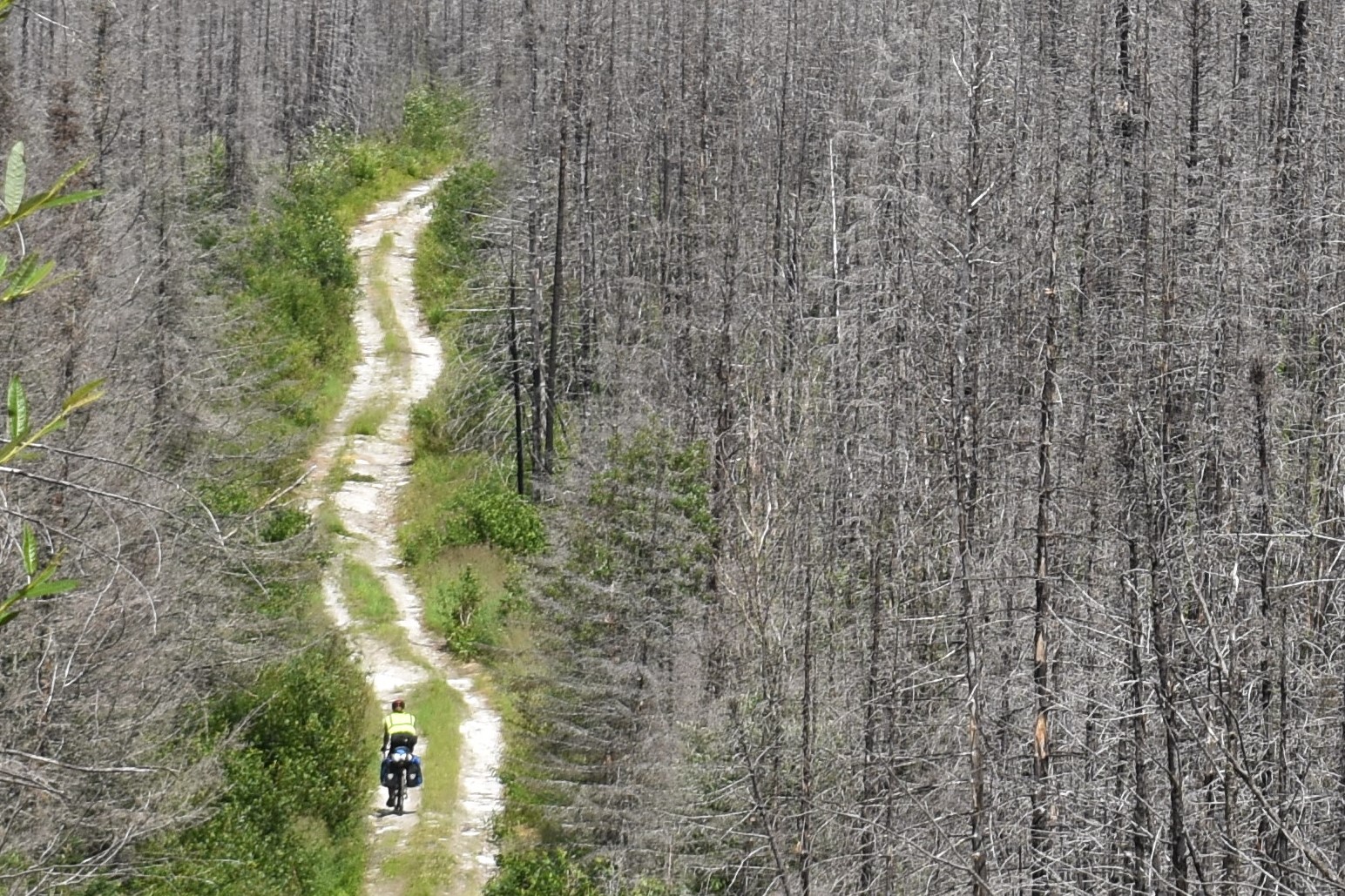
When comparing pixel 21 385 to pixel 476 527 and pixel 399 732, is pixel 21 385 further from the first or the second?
pixel 476 527

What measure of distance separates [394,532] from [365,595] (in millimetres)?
3059

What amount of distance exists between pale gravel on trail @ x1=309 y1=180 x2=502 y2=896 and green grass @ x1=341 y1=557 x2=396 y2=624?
149 mm

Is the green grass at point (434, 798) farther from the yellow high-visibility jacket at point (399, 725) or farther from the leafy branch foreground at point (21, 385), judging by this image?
the leafy branch foreground at point (21, 385)

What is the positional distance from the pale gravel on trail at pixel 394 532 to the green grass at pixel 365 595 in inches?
5.9

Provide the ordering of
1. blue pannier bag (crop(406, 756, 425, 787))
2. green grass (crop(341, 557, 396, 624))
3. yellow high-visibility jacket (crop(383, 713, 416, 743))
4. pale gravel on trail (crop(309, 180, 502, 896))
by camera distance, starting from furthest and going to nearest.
Answer: green grass (crop(341, 557, 396, 624)) → blue pannier bag (crop(406, 756, 425, 787)) → pale gravel on trail (crop(309, 180, 502, 896)) → yellow high-visibility jacket (crop(383, 713, 416, 743))

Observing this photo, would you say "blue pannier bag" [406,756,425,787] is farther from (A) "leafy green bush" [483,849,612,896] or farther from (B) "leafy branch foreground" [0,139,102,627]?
(B) "leafy branch foreground" [0,139,102,627]

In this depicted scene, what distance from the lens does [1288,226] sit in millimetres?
20375

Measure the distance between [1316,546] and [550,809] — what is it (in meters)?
9.31

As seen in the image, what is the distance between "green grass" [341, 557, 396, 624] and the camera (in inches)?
925

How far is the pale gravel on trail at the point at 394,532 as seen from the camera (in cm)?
1728

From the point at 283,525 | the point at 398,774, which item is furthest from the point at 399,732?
the point at 283,525

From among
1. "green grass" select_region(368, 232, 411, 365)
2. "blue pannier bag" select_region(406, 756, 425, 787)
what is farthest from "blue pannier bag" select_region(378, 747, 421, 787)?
"green grass" select_region(368, 232, 411, 365)

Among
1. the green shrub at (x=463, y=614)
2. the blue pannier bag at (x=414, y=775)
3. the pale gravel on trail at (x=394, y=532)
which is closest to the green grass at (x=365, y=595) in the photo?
the pale gravel on trail at (x=394, y=532)

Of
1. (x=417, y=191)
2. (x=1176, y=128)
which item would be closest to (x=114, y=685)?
(x=1176, y=128)
